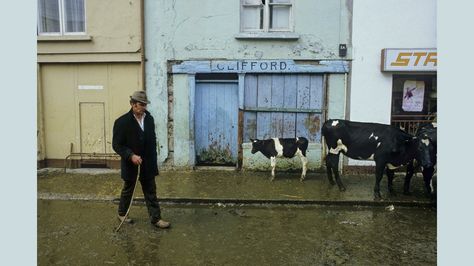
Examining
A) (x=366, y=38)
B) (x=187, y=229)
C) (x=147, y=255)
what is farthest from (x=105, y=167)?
(x=366, y=38)

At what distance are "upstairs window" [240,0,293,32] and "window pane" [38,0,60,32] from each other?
181 inches

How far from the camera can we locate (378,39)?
8.79 metres

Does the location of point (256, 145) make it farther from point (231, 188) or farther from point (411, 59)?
point (411, 59)

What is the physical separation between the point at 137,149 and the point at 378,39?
6.17m

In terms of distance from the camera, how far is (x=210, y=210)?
261 inches

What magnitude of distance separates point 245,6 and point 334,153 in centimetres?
411

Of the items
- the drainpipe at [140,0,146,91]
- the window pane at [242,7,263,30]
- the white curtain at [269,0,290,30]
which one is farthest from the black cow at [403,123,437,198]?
the drainpipe at [140,0,146,91]

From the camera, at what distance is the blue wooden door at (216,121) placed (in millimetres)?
9281

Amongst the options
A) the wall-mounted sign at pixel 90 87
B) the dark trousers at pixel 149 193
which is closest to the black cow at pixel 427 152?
the dark trousers at pixel 149 193

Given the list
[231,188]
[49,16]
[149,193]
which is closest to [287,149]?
[231,188]

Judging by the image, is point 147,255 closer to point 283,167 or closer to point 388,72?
point 283,167

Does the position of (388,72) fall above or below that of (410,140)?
above

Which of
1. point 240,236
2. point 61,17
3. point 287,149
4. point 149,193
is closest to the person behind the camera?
point 240,236

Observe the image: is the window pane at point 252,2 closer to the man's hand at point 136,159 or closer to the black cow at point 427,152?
the black cow at point 427,152
